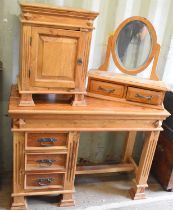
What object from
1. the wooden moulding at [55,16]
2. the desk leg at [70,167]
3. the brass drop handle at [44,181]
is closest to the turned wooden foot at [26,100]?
the desk leg at [70,167]

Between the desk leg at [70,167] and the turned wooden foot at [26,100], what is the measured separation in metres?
0.34

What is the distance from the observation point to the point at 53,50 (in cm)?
163

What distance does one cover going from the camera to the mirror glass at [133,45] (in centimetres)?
193

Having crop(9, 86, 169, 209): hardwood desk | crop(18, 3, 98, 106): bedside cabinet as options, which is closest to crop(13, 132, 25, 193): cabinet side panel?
crop(9, 86, 169, 209): hardwood desk

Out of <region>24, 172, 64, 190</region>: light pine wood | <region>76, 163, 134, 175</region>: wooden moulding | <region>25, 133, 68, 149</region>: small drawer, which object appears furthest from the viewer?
<region>76, 163, 134, 175</region>: wooden moulding

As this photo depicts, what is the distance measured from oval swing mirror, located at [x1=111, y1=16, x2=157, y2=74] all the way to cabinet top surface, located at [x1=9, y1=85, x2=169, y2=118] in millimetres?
323

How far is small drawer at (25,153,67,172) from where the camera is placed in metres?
1.79

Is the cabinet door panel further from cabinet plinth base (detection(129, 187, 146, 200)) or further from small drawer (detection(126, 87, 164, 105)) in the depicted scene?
cabinet plinth base (detection(129, 187, 146, 200))

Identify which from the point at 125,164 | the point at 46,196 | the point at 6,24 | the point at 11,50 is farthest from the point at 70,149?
the point at 6,24

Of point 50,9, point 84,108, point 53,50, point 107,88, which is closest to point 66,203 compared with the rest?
point 84,108

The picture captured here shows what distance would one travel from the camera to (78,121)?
1746 millimetres

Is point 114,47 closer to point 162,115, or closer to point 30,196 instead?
point 162,115

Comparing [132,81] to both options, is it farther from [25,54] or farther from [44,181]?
[44,181]

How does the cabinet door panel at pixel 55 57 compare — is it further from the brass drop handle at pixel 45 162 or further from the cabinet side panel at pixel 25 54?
the brass drop handle at pixel 45 162
